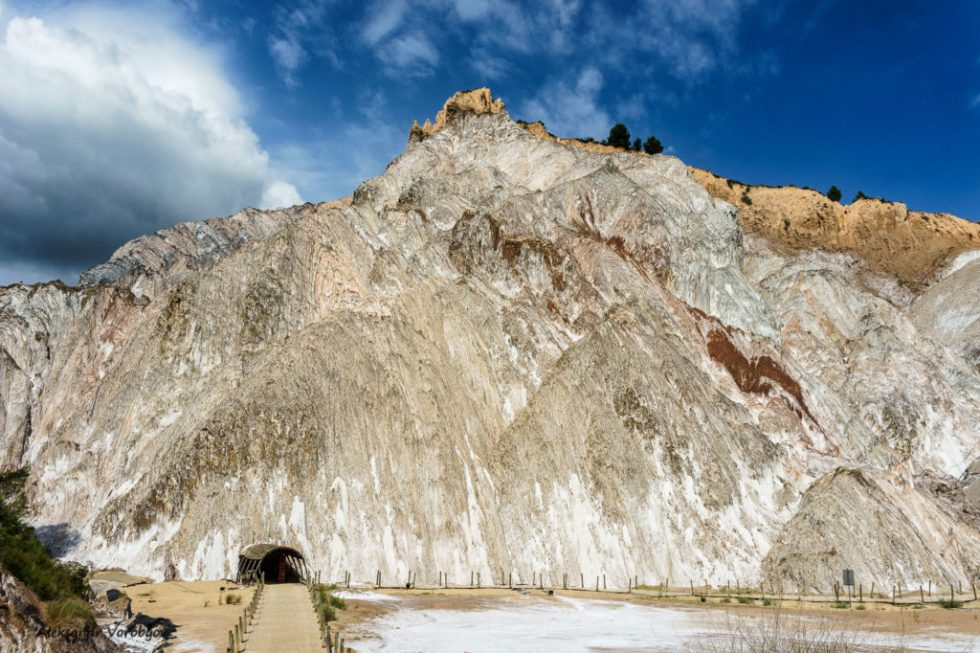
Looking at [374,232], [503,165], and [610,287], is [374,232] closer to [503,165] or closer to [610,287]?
[610,287]

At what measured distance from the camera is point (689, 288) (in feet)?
199

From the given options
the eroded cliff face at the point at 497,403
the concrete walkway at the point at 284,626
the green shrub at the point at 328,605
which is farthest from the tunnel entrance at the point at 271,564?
the green shrub at the point at 328,605

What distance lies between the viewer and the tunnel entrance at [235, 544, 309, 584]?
116 ft

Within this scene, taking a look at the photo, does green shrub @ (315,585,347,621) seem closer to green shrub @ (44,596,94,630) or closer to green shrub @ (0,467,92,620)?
green shrub @ (0,467,92,620)

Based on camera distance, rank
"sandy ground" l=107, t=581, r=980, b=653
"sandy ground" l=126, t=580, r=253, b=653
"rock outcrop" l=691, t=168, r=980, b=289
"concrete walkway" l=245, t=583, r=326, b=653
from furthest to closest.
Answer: "rock outcrop" l=691, t=168, r=980, b=289
"sandy ground" l=107, t=581, r=980, b=653
"sandy ground" l=126, t=580, r=253, b=653
"concrete walkway" l=245, t=583, r=326, b=653

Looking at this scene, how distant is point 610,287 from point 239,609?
126 feet

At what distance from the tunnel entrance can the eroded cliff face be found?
3.53 feet

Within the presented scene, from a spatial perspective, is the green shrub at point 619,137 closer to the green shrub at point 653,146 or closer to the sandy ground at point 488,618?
the green shrub at point 653,146

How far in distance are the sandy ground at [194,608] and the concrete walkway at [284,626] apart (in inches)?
33.8

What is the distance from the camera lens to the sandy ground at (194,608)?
797 inches

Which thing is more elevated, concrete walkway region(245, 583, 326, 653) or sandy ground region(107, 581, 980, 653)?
concrete walkway region(245, 583, 326, 653)

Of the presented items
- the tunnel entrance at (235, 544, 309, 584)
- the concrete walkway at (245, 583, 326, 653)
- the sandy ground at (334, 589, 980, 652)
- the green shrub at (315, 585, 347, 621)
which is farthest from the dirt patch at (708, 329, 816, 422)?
the concrete walkway at (245, 583, 326, 653)

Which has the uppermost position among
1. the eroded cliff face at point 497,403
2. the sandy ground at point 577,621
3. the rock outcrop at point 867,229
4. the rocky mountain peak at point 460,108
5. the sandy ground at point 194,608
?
the rocky mountain peak at point 460,108

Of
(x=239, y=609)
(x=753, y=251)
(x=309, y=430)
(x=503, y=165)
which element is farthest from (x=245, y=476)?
(x=753, y=251)
